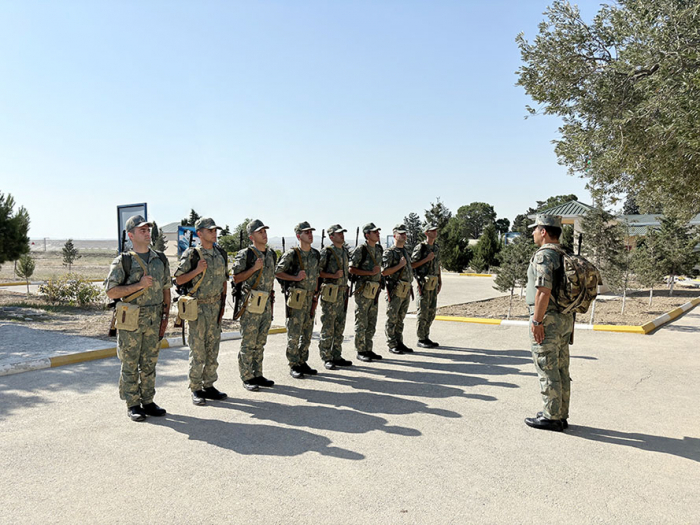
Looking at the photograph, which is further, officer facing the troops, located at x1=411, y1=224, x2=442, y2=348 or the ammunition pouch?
officer facing the troops, located at x1=411, y1=224, x2=442, y2=348

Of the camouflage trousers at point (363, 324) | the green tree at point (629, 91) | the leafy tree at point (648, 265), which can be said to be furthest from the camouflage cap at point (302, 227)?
the leafy tree at point (648, 265)

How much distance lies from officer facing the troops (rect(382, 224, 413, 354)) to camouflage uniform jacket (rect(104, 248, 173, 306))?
13.5 ft

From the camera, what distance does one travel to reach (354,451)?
171 inches

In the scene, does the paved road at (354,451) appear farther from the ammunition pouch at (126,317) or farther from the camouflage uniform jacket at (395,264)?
the camouflage uniform jacket at (395,264)

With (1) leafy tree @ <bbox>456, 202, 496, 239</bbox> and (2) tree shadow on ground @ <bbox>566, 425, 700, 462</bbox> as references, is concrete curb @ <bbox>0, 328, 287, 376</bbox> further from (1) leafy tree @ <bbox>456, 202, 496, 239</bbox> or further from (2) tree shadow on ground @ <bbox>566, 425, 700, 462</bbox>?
(1) leafy tree @ <bbox>456, 202, 496, 239</bbox>

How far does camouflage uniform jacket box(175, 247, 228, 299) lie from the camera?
5727 mm

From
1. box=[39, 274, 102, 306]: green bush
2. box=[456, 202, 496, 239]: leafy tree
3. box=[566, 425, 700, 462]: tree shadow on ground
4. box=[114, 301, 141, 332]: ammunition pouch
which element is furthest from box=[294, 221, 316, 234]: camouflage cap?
box=[456, 202, 496, 239]: leafy tree

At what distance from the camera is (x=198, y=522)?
3213 mm

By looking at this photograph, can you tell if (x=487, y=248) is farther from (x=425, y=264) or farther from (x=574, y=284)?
(x=574, y=284)

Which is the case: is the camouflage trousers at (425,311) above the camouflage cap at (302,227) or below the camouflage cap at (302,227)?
below

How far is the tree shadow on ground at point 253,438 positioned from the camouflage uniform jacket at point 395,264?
428 centimetres

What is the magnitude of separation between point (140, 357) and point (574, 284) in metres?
4.24

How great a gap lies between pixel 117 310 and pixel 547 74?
9.49 metres

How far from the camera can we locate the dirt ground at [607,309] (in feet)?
42.8
